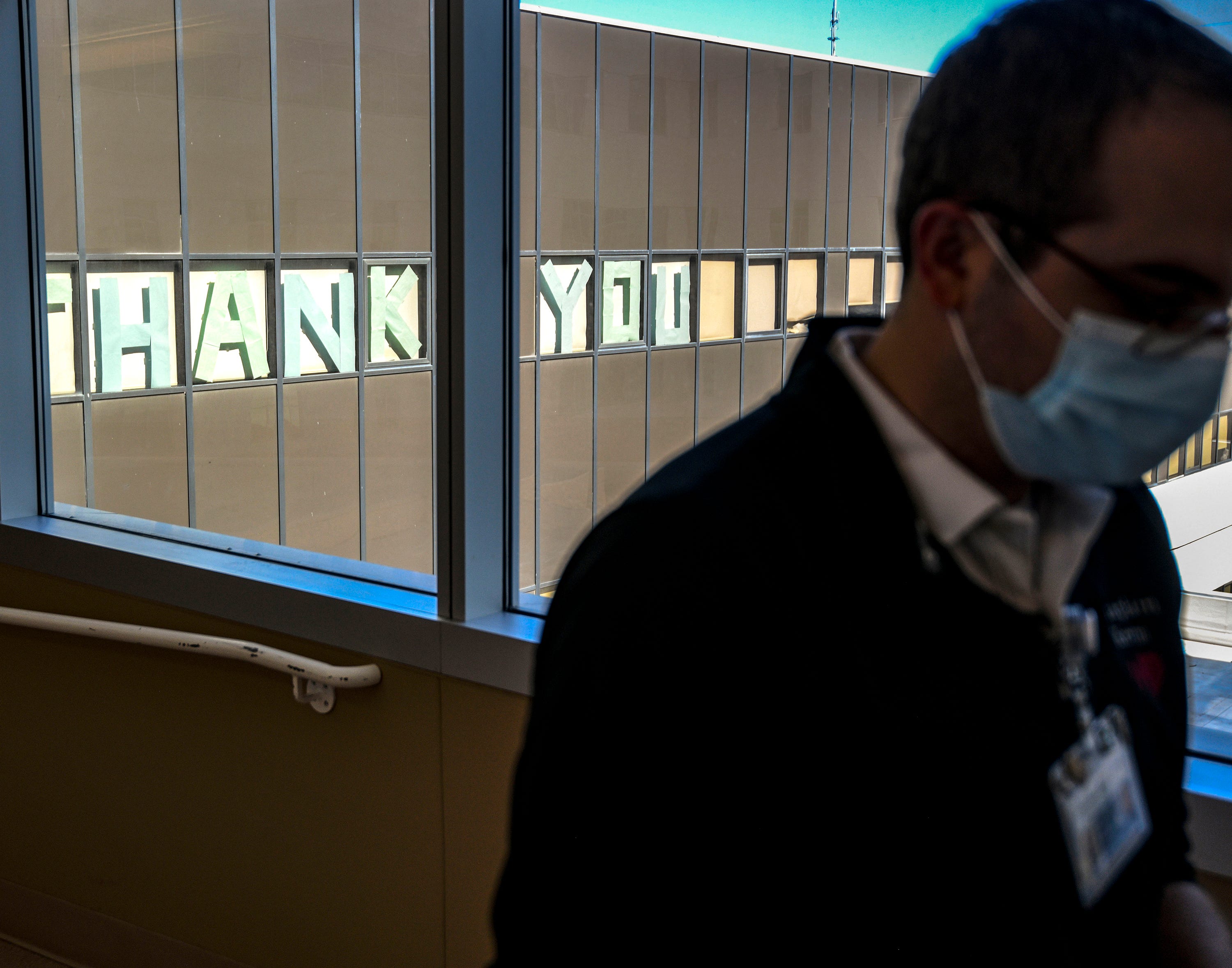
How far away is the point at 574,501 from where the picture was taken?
800cm

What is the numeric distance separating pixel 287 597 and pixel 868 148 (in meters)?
2.12

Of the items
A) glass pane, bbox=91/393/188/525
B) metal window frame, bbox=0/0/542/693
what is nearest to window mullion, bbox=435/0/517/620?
metal window frame, bbox=0/0/542/693

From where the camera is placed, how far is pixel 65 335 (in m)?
6.88

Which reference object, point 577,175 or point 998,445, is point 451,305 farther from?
point 577,175

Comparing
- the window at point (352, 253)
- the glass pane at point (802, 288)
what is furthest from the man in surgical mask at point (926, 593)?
the glass pane at point (802, 288)

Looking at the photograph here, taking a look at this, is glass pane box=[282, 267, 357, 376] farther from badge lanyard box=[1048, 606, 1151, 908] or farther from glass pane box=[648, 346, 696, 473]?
badge lanyard box=[1048, 606, 1151, 908]

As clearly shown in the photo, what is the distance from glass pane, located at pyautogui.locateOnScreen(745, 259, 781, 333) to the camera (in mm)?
6969

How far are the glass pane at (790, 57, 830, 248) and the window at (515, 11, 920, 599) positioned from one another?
18mm

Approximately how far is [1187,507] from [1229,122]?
1345 mm

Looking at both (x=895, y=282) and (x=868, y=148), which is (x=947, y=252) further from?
(x=868, y=148)

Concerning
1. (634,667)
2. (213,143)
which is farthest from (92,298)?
(634,667)

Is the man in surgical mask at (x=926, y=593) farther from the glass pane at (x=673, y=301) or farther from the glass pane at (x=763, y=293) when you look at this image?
the glass pane at (x=673, y=301)

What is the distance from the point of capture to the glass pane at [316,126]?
7402mm

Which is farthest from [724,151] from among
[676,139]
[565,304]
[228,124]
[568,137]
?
[228,124]
